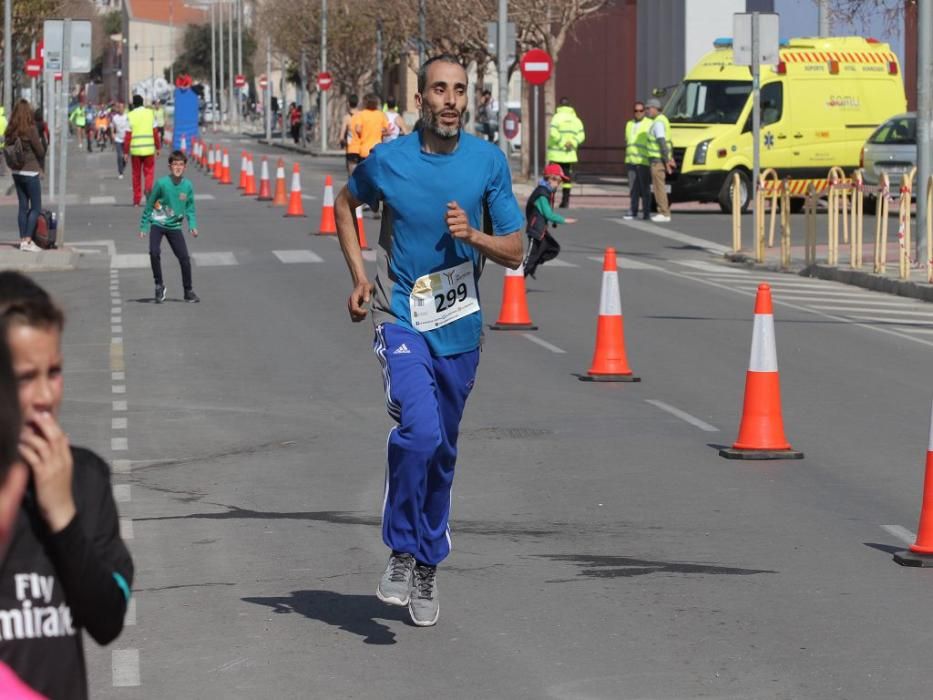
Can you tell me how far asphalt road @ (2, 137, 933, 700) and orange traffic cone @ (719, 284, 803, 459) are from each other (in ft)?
0.51

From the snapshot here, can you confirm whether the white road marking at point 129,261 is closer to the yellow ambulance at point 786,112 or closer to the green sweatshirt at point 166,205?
the green sweatshirt at point 166,205

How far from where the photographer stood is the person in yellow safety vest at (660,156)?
110ft

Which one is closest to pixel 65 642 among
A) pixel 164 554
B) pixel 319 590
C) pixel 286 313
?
pixel 319 590

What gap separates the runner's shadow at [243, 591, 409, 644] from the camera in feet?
23.3

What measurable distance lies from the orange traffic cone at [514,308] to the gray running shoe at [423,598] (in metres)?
10.7

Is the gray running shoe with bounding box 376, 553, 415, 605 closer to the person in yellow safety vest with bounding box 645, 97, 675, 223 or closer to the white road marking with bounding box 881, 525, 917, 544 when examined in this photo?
the white road marking with bounding box 881, 525, 917, 544

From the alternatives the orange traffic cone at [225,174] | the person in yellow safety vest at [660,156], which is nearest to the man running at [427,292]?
the person in yellow safety vest at [660,156]

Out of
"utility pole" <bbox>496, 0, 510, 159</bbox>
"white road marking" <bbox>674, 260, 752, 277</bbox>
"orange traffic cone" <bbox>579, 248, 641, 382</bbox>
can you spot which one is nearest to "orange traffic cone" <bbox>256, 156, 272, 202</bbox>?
"utility pole" <bbox>496, 0, 510, 159</bbox>

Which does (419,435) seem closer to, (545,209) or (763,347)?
(763,347)

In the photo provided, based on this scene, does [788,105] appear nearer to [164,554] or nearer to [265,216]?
[265,216]

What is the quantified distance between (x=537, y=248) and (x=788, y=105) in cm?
1719

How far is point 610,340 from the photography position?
1447cm

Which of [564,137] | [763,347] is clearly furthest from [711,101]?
[763,347]

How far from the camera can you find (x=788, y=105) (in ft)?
119
